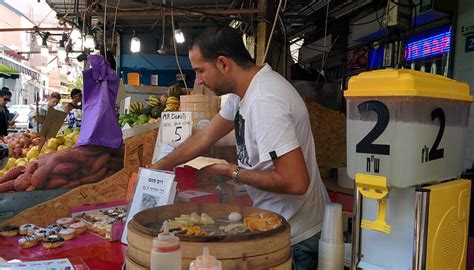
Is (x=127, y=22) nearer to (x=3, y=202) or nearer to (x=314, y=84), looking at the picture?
(x=314, y=84)

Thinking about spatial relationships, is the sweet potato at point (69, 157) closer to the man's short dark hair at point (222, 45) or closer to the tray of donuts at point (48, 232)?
the tray of donuts at point (48, 232)

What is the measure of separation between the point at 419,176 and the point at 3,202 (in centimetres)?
253

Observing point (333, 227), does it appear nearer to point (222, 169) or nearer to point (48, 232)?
→ point (222, 169)

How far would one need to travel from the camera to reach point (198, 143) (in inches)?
94.2

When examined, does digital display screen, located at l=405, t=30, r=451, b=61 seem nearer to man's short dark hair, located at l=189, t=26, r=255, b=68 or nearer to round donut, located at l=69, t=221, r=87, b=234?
man's short dark hair, located at l=189, t=26, r=255, b=68

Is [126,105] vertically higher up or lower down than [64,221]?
higher up

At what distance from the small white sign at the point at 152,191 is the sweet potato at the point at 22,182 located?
1.15m

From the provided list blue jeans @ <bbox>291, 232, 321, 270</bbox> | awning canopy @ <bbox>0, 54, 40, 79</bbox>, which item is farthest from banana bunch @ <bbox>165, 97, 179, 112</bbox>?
awning canopy @ <bbox>0, 54, 40, 79</bbox>

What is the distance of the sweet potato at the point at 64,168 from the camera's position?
108 inches

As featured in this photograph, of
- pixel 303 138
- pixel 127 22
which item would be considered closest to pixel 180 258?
pixel 303 138

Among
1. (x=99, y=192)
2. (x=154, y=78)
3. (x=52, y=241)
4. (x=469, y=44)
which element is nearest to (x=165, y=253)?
(x=52, y=241)

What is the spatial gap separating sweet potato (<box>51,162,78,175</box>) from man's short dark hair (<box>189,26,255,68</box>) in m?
1.51

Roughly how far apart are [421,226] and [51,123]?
Answer: 3669mm

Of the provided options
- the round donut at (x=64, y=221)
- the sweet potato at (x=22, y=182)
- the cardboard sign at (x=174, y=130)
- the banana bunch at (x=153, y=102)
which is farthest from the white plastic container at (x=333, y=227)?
the banana bunch at (x=153, y=102)
